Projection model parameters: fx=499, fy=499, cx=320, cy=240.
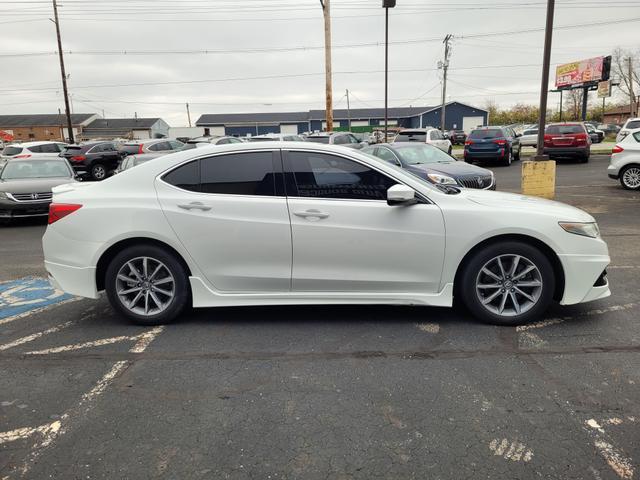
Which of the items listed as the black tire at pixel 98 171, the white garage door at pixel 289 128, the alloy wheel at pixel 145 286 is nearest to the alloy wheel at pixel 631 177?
the alloy wheel at pixel 145 286

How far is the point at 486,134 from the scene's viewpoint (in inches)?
840

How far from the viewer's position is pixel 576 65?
5397cm

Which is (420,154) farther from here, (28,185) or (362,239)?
(28,185)

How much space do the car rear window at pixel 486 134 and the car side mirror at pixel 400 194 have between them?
18.6m

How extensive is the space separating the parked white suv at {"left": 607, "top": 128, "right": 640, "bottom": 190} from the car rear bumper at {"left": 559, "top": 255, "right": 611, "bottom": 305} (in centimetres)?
1059

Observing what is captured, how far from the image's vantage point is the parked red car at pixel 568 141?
21.0 metres

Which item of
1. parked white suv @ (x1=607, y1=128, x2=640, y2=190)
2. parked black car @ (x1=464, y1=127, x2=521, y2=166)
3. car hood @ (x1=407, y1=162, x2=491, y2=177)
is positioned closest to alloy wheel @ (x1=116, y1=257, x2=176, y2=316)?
car hood @ (x1=407, y1=162, x2=491, y2=177)

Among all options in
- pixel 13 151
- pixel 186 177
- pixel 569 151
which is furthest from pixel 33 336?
pixel 569 151

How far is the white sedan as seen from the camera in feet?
13.8

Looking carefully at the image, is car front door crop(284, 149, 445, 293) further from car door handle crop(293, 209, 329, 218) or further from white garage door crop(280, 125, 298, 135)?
white garage door crop(280, 125, 298, 135)

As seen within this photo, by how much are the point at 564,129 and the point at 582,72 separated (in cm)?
3811

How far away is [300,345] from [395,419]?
1.28 metres

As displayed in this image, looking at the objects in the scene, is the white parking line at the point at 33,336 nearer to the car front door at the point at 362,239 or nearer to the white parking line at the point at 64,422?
the white parking line at the point at 64,422

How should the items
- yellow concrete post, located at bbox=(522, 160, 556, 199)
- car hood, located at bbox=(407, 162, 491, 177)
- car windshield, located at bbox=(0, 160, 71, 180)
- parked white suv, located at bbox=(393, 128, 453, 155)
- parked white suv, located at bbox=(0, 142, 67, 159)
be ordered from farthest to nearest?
parked white suv, located at bbox=(0, 142, 67, 159) → parked white suv, located at bbox=(393, 128, 453, 155) → car windshield, located at bbox=(0, 160, 71, 180) → yellow concrete post, located at bbox=(522, 160, 556, 199) → car hood, located at bbox=(407, 162, 491, 177)
